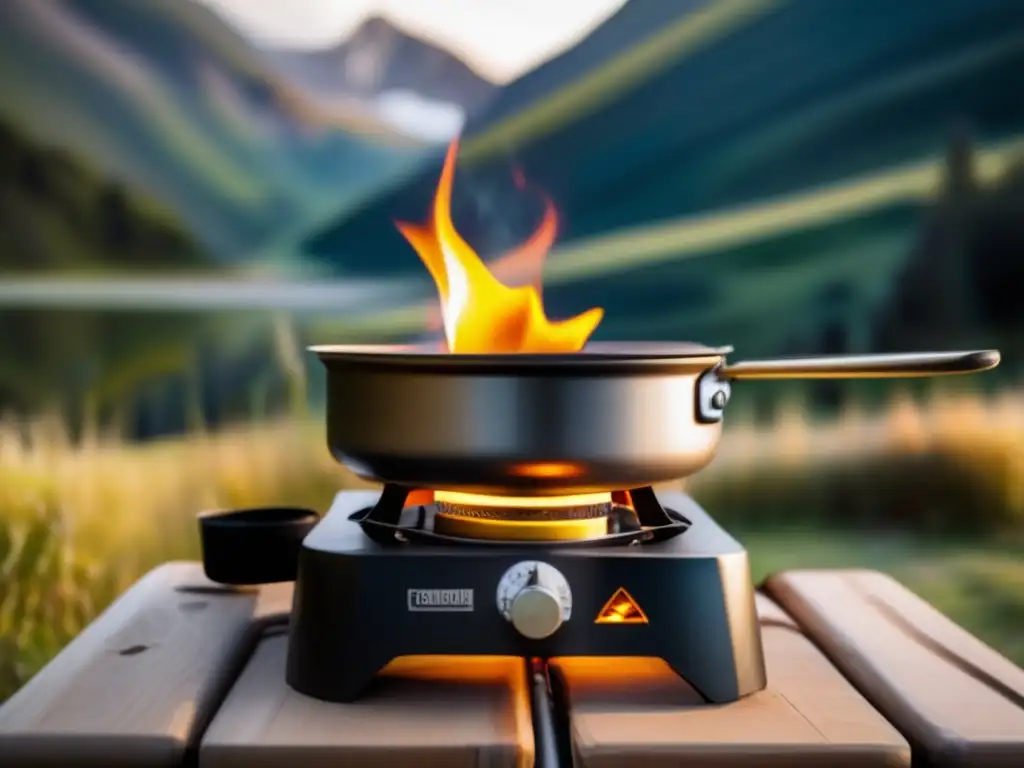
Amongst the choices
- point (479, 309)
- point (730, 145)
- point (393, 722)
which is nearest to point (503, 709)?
point (393, 722)

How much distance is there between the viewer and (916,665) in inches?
37.8

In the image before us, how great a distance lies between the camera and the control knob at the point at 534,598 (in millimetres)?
823

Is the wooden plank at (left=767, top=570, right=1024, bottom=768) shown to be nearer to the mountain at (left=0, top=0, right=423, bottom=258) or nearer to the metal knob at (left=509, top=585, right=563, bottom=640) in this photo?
the metal knob at (left=509, top=585, right=563, bottom=640)

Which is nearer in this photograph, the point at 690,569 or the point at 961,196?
the point at 690,569

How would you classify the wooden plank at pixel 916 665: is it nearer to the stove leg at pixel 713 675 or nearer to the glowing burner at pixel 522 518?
the stove leg at pixel 713 675

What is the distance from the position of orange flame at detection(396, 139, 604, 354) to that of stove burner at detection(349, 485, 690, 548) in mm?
138

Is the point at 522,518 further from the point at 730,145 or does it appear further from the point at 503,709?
the point at 730,145

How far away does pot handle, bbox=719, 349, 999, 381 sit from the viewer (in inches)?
29.2

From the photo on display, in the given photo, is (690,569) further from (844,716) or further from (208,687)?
(208,687)

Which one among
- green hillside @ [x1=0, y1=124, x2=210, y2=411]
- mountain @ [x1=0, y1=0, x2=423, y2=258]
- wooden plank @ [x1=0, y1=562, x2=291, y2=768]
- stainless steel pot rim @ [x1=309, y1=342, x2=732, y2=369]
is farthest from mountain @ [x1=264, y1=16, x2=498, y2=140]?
stainless steel pot rim @ [x1=309, y1=342, x2=732, y2=369]

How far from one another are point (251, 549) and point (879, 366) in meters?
0.68

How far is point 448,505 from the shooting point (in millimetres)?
943

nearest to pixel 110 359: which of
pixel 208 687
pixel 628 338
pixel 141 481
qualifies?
pixel 141 481

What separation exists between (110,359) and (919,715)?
1279mm
